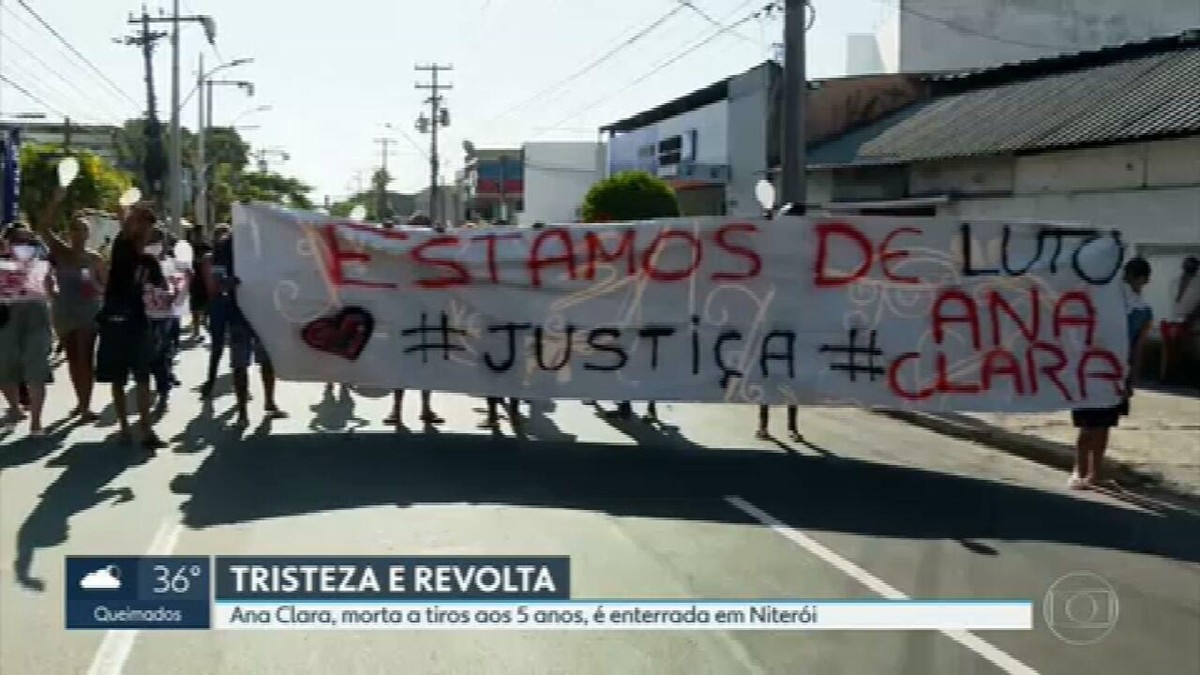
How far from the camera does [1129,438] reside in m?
11.6

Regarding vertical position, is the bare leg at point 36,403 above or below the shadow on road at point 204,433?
above

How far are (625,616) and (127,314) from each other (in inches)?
211

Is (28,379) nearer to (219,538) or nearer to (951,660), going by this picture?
(219,538)

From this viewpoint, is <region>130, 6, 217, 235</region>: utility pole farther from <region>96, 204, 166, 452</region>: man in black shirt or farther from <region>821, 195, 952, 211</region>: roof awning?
<region>96, 204, 166, 452</region>: man in black shirt

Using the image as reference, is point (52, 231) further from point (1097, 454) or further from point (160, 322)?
point (1097, 454)

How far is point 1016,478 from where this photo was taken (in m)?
9.66

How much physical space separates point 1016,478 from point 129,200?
705 cm

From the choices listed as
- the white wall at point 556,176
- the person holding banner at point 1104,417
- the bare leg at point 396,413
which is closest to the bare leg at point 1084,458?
the person holding banner at point 1104,417

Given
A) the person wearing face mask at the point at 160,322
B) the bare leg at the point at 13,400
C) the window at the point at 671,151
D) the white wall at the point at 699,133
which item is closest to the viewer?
the person wearing face mask at the point at 160,322

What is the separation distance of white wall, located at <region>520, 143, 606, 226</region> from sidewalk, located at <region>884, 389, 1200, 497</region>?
6717cm

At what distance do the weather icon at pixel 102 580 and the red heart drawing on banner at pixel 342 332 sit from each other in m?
4.38

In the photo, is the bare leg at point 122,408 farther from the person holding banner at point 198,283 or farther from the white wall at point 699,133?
the white wall at point 699,133

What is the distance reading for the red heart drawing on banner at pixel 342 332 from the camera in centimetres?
1009

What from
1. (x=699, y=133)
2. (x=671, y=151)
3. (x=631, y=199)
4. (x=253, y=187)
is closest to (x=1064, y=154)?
(x=631, y=199)
